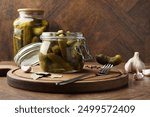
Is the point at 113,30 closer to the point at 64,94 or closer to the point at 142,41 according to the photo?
the point at 142,41

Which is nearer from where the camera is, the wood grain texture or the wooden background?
the wood grain texture

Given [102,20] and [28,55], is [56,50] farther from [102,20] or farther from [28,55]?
[102,20]

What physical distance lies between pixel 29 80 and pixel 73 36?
0.20 metres

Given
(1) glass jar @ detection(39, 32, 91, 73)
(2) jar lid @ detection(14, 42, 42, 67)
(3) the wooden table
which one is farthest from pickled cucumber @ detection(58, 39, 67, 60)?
(2) jar lid @ detection(14, 42, 42, 67)

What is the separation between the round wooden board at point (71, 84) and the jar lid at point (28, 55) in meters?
0.25

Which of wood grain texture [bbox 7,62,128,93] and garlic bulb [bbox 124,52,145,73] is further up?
wood grain texture [bbox 7,62,128,93]

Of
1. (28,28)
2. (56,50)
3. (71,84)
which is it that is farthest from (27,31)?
(71,84)

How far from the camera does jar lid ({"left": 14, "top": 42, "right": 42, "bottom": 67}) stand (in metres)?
1.18

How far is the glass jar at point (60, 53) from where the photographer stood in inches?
36.6

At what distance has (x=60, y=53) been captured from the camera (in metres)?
0.93

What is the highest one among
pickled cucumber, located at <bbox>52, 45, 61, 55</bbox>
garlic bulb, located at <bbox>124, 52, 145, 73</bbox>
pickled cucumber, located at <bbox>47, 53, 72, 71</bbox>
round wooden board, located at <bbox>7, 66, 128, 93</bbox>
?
pickled cucumber, located at <bbox>52, 45, 61, 55</bbox>

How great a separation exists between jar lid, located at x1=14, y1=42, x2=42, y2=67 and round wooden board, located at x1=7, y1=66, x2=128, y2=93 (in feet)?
0.81

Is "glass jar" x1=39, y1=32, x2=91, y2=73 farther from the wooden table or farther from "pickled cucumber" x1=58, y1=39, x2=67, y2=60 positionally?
the wooden table

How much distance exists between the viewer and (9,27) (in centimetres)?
147
